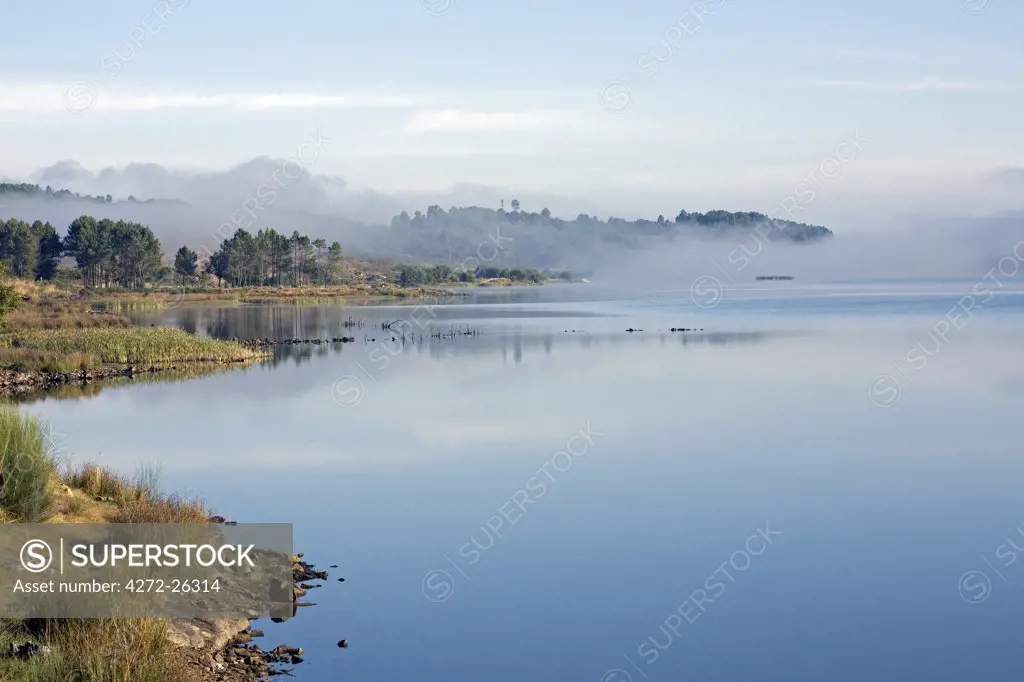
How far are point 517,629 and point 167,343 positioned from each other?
3539 cm

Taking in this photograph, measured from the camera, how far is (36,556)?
1127 centimetres

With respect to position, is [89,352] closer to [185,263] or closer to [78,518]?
[78,518]

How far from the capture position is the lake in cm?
1203

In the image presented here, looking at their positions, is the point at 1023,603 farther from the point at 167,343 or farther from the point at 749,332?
the point at 749,332

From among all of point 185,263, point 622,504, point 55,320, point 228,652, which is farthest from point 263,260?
point 228,652

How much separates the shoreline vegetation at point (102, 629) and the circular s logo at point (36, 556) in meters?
0.80

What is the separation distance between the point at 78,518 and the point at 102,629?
4.80 metres

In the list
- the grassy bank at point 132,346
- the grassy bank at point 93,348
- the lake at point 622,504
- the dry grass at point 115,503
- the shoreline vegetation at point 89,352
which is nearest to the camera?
the lake at point 622,504

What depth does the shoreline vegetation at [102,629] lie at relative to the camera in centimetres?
890

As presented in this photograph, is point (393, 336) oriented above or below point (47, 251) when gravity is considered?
below

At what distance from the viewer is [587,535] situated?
16250 millimetres

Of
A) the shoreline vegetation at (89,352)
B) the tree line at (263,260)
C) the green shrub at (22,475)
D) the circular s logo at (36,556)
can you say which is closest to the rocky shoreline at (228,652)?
the circular s logo at (36,556)

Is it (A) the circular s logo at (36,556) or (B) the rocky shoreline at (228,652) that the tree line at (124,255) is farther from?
(B) the rocky shoreline at (228,652)

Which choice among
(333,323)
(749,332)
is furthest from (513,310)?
(749,332)
